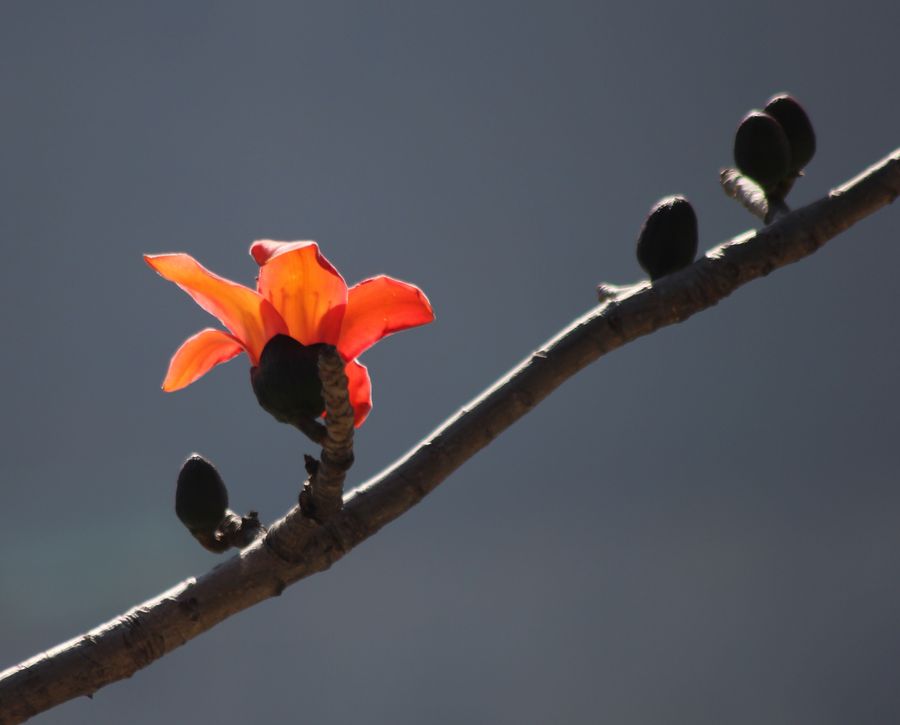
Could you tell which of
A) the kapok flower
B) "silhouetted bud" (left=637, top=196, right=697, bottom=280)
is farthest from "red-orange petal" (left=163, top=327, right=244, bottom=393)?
"silhouetted bud" (left=637, top=196, right=697, bottom=280)

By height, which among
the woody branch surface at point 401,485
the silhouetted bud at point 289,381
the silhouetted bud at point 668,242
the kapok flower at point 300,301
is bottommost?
the woody branch surface at point 401,485

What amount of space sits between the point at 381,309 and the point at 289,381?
37mm

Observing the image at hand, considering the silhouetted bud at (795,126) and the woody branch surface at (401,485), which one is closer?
the woody branch surface at (401,485)

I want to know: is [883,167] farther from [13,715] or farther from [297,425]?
[13,715]

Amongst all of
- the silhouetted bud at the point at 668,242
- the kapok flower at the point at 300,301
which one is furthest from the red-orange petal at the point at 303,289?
the silhouetted bud at the point at 668,242

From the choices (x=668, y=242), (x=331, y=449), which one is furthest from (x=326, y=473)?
(x=668, y=242)

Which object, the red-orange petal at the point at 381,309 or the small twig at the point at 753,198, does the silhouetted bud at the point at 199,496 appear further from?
the small twig at the point at 753,198

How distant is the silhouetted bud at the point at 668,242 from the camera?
36 centimetres

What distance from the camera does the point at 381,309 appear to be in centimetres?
33

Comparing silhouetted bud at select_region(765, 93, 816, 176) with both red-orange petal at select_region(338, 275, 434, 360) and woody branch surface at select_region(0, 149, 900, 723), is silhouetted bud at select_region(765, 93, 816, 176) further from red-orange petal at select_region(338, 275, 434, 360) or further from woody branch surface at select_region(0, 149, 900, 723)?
red-orange petal at select_region(338, 275, 434, 360)

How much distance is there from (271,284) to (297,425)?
45 millimetres

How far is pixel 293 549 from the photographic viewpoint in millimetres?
317

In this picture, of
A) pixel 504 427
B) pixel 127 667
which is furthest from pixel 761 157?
pixel 127 667

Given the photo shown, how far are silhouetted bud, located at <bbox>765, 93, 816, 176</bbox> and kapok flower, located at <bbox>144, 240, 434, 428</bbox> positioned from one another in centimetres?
18
